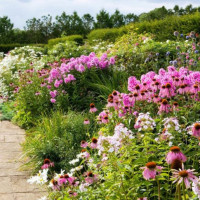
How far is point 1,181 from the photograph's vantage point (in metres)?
3.89

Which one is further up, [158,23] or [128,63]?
[158,23]

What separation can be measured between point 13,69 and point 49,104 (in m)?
4.77

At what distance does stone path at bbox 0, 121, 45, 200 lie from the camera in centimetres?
356

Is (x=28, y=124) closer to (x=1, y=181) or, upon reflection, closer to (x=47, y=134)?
(x=47, y=134)

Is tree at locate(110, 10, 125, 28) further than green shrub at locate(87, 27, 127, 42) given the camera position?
Yes

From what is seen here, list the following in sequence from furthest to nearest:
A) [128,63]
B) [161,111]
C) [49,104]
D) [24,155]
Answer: [128,63] → [49,104] → [24,155] → [161,111]

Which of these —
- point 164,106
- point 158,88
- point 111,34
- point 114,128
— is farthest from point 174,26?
point 164,106

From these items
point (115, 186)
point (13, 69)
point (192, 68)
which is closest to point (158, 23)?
point (13, 69)

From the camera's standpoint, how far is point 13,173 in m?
4.14

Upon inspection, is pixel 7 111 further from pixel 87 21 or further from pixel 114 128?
pixel 87 21

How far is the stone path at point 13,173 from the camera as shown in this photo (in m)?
3.56

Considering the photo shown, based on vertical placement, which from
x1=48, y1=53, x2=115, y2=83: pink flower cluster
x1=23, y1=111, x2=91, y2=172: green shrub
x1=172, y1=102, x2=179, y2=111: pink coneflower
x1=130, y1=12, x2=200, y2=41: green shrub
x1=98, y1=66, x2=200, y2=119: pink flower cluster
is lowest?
x1=23, y1=111, x2=91, y2=172: green shrub

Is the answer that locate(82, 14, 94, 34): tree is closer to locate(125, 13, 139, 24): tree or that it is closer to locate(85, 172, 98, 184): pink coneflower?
locate(125, 13, 139, 24): tree

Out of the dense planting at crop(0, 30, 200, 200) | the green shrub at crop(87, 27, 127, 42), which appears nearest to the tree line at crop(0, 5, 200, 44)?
the green shrub at crop(87, 27, 127, 42)
